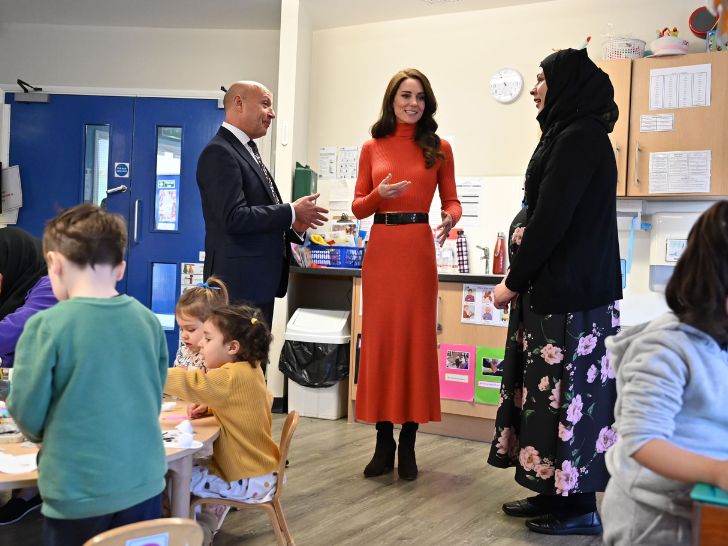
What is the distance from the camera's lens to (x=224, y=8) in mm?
5008

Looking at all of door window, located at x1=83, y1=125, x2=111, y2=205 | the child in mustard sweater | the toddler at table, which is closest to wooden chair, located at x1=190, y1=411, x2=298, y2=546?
the child in mustard sweater

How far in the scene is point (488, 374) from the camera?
4039 mm

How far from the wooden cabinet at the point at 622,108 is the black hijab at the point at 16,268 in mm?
2990

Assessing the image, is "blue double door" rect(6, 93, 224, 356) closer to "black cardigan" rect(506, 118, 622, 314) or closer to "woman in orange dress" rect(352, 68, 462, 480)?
"woman in orange dress" rect(352, 68, 462, 480)

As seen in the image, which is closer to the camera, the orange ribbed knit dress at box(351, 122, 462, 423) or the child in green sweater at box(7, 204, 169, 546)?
the child in green sweater at box(7, 204, 169, 546)

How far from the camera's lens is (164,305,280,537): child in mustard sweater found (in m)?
2.04

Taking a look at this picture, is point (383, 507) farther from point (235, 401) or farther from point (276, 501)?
point (235, 401)

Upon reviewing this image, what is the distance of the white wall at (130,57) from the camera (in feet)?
17.8

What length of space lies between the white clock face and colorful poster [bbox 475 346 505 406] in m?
1.66

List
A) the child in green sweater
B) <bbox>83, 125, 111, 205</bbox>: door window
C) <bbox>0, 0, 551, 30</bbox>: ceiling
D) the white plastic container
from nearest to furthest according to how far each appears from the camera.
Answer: the child in green sweater < the white plastic container < <bbox>0, 0, 551, 30</bbox>: ceiling < <bbox>83, 125, 111, 205</bbox>: door window

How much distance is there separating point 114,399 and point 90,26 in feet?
16.0

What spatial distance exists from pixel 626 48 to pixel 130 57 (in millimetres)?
3506

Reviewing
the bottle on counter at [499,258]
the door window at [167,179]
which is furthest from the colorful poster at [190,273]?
the bottle on counter at [499,258]

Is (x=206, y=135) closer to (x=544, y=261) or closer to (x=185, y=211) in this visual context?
(x=185, y=211)
